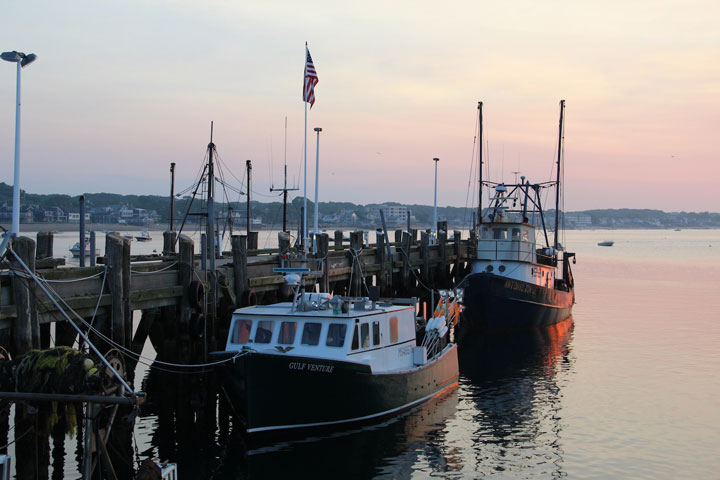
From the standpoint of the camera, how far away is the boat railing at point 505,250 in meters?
36.5

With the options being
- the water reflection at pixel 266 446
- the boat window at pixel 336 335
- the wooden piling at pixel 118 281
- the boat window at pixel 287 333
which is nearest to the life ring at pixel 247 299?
the water reflection at pixel 266 446

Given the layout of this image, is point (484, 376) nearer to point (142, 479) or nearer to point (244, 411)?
point (244, 411)

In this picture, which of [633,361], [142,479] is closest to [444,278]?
[633,361]

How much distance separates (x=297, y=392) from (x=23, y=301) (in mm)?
6357

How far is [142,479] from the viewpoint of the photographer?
11289 mm

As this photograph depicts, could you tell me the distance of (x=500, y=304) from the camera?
114 feet

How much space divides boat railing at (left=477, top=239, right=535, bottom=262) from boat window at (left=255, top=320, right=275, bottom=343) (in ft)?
69.6

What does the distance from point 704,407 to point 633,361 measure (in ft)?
23.6

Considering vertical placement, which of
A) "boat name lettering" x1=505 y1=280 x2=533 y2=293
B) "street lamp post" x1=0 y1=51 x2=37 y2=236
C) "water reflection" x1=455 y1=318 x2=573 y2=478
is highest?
"street lamp post" x1=0 y1=51 x2=37 y2=236

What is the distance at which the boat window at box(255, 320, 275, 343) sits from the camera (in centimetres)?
1759

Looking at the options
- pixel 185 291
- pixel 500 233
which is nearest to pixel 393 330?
pixel 185 291

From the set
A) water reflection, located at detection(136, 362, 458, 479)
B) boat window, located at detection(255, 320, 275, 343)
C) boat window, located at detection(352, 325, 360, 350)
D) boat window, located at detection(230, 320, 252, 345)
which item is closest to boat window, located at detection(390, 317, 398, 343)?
boat window, located at detection(352, 325, 360, 350)

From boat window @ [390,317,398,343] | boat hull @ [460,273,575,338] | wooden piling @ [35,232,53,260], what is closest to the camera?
boat window @ [390,317,398,343]

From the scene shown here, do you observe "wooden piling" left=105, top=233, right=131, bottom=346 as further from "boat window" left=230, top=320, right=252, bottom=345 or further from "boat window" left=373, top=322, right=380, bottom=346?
"boat window" left=373, top=322, right=380, bottom=346
